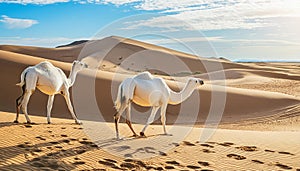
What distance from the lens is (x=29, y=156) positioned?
24.1 ft

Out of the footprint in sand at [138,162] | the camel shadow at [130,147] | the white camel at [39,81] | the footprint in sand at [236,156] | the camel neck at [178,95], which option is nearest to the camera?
the footprint in sand at [138,162]

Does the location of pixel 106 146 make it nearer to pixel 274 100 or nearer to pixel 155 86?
pixel 155 86

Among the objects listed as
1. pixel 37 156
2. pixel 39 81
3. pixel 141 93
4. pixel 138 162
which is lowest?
pixel 138 162

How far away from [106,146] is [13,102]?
35.8 feet

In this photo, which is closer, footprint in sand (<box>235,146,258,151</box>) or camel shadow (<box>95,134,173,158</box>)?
camel shadow (<box>95,134,173,158</box>)

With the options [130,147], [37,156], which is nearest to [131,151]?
[130,147]

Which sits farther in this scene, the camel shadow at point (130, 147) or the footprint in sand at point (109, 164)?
the camel shadow at point (130, 147)

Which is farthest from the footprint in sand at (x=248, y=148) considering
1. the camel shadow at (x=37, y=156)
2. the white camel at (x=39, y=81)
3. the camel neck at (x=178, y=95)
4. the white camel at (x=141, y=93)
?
the white camel at (x=39, y=81)

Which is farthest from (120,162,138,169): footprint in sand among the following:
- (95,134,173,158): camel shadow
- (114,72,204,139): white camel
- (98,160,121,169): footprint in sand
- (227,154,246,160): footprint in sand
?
(227,154,246,160): footprint in sand

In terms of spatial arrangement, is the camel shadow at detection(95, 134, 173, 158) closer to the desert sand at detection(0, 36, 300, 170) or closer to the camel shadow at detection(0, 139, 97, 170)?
the desert sand at detection(0, 36, 300, 170)

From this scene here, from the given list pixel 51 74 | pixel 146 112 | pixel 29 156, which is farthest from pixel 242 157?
pixel 146 112

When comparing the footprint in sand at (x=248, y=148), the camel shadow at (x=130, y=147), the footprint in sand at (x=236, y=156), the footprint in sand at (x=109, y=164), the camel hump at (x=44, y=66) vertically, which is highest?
the camel hump at (x=44, y=66)

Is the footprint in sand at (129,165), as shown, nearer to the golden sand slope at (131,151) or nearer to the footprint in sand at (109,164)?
the golden sand slope at (131,151)

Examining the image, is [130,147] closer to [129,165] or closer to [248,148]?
[129,165]
